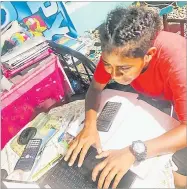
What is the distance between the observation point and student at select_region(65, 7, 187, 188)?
1.23m

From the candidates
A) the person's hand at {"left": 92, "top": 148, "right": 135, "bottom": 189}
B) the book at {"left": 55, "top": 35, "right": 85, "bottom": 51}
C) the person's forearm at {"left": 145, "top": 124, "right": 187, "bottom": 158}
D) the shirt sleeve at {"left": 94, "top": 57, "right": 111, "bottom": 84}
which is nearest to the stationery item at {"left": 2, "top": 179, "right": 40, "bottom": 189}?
the person's hand at {"left": 92, "top": 148, "right": 135, "bottom": 189}

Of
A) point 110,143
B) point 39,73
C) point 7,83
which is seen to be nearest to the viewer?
point 110,143

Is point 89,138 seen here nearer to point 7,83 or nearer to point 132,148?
point 132,148

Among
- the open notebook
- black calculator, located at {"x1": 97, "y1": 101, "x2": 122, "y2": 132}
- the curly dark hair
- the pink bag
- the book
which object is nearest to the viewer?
the curly dark hair

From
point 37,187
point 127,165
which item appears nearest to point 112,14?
point 127,165

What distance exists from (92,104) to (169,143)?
438 mm

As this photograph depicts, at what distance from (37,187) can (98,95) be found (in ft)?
1.77

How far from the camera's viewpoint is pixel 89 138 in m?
1.41

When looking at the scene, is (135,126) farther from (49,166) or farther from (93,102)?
(49,166)

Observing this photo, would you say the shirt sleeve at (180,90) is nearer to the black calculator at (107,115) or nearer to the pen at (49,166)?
the black calculator at (107,115)

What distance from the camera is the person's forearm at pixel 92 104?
1502 mm

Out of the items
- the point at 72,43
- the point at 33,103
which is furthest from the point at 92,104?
the point at 72,43

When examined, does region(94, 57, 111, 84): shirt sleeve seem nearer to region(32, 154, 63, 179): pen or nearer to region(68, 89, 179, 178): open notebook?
region(68, 89, 179, 178): open notebook

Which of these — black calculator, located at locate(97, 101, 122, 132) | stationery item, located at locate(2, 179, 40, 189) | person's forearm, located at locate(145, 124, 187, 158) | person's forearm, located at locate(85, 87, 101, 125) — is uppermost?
stationery item, located at locate(2, 179, 40, 189)
